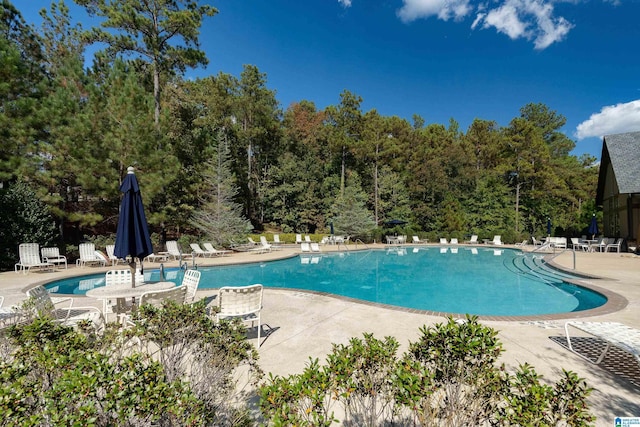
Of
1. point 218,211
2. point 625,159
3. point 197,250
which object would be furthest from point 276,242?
point 625,159

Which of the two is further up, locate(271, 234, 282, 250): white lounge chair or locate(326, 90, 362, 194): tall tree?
locate(326, 90, 362, 194): tall tree

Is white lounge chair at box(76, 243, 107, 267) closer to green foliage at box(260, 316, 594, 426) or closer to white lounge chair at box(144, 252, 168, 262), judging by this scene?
white lounge chair at box(144, 252, 168, 262)

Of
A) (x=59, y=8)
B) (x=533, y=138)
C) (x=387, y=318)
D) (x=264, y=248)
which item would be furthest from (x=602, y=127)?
(x=59, y=8)

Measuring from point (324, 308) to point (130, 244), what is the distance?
12.1ft

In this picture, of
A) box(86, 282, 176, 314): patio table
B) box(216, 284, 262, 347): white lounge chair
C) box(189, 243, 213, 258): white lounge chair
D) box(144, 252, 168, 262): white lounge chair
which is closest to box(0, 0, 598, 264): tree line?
box(144, 252, 168, 262): white lounge chair

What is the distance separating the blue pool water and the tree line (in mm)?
6142

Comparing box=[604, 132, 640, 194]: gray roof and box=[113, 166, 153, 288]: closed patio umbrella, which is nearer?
box=[113, 166, 153, 288]: closed patio umbrella

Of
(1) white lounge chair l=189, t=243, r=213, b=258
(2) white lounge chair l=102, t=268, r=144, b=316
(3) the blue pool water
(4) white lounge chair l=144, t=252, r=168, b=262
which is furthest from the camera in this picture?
(1) white lounge chair l=189, t=243, r=213, b=258

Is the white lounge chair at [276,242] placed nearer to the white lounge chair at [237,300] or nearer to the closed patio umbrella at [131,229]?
the closed patio umbrella at [131,229]

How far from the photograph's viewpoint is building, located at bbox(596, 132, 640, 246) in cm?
1556

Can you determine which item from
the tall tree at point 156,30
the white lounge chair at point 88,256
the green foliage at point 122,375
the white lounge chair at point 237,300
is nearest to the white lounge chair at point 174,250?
the white lounge chair at point 88,256

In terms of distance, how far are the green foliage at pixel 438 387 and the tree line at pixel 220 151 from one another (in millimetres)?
15424

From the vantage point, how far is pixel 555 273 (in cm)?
1094

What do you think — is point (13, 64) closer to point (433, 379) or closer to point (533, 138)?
point (433, 379)
